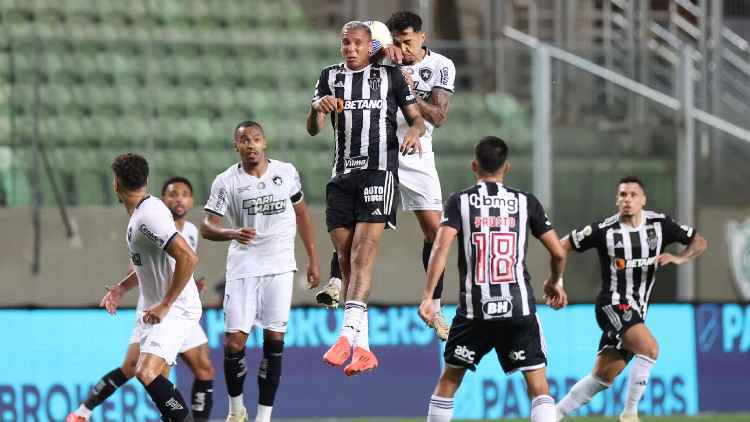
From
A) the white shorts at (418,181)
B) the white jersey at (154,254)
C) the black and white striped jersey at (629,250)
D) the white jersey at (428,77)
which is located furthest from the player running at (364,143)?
the black and white striped jersey at (629,250)

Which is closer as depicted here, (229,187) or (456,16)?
(229,187)

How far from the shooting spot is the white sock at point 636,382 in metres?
11.5

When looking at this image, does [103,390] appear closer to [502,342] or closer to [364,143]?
[364,143]

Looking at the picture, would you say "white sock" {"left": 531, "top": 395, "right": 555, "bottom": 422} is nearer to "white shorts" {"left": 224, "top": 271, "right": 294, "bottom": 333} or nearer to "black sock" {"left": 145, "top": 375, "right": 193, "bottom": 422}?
"white shorts" {"left": 224, "top": 271, "right": 294, "bottom": 333}

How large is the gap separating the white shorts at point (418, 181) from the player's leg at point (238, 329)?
48.3 inches

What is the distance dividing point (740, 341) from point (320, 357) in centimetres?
414

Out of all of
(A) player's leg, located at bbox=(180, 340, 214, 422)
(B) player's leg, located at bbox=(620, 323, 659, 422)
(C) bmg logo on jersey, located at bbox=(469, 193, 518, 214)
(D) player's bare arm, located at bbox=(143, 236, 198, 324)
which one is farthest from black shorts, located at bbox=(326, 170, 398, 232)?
(B) player's leg, located at bbox=(620, 323, 659, 422)

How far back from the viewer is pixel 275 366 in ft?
33.0

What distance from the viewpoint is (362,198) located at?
9.27m

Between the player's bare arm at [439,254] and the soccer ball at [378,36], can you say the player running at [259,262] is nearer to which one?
the soccer ball at [378,36]

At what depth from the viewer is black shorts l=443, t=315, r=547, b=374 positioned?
880 centimetres

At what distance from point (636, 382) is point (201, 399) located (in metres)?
3.45

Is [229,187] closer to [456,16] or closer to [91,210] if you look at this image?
[91,210]

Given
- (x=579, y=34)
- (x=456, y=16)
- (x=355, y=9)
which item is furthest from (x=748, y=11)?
(x=355, y=9)
